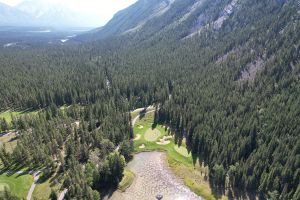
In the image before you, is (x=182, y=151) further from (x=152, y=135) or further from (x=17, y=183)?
(x=17, y=183)

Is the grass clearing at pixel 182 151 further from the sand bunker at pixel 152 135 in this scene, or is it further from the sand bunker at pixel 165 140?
the sand bunker at pixel 152 135

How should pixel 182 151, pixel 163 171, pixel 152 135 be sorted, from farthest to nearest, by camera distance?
1. pixel 152 135
2. pixel 182 151
3. pixel 163 171

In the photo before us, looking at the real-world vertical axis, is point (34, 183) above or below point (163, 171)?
above

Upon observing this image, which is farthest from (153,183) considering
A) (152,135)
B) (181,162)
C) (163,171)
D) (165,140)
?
(152,135)

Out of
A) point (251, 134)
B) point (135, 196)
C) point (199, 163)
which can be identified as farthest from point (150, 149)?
point (251, 134)

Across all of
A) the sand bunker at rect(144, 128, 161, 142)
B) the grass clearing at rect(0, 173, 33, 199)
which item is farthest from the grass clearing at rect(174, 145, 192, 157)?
the grass clearing at rect(0, 173, 33, 199)

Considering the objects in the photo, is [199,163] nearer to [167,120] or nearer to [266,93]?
[167,120]
